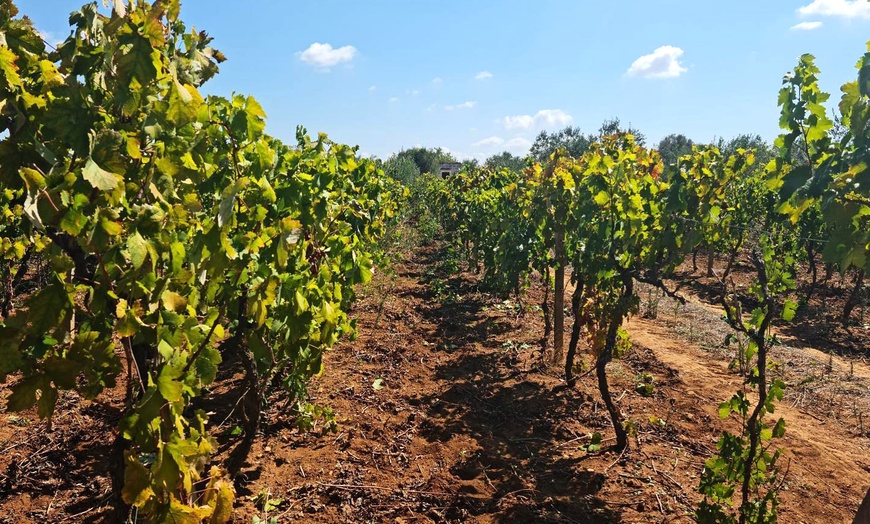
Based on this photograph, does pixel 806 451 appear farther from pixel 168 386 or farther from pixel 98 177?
pixel 98 177

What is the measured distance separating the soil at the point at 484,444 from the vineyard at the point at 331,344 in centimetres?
3

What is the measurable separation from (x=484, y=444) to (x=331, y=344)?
1757 mm

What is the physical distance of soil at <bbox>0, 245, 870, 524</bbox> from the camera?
130 inches

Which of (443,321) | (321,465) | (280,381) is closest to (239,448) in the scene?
(321,465)

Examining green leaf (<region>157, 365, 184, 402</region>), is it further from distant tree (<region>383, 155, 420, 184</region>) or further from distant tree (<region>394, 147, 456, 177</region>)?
distant tree (<region>394, 147, 456, 177</region>)

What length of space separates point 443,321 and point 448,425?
3.46 m

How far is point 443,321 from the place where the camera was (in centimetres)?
796

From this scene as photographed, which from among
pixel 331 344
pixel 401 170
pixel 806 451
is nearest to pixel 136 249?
pixel 331 344

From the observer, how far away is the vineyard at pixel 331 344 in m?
1.71

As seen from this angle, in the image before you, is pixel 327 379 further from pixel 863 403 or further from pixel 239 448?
pixel 863 403

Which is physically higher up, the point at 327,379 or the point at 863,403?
the point at 327,379

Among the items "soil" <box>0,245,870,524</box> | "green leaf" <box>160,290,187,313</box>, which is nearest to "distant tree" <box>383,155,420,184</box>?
"soil" <box>0,245,870,524</box>

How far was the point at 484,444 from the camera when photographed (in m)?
4.25

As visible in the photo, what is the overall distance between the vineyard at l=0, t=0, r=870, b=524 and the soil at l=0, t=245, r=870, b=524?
3cm
